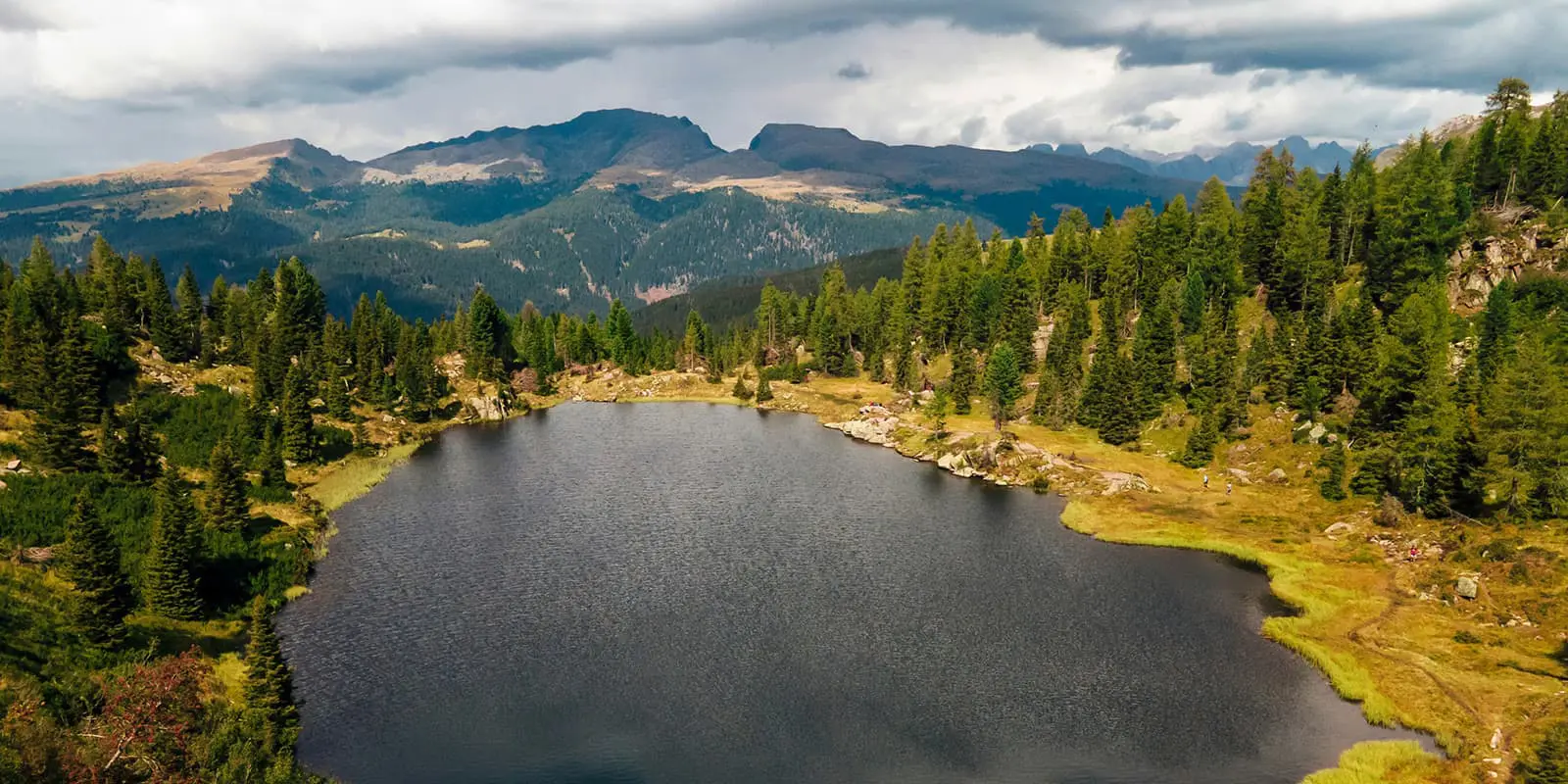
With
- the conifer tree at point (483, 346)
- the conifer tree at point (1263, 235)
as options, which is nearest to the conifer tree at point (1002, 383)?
the conifer tree at point (1263, 235)

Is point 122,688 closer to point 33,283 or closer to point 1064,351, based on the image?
point 33,283

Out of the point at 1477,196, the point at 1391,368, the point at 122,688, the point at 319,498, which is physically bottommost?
the point at 319,498

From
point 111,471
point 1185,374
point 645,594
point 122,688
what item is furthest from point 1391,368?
point 111,471

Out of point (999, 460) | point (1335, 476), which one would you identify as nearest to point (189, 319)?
point (999, 460)

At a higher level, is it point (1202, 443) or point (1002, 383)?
point (1002, 383)

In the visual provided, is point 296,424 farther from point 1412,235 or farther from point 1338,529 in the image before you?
point 1412,235
